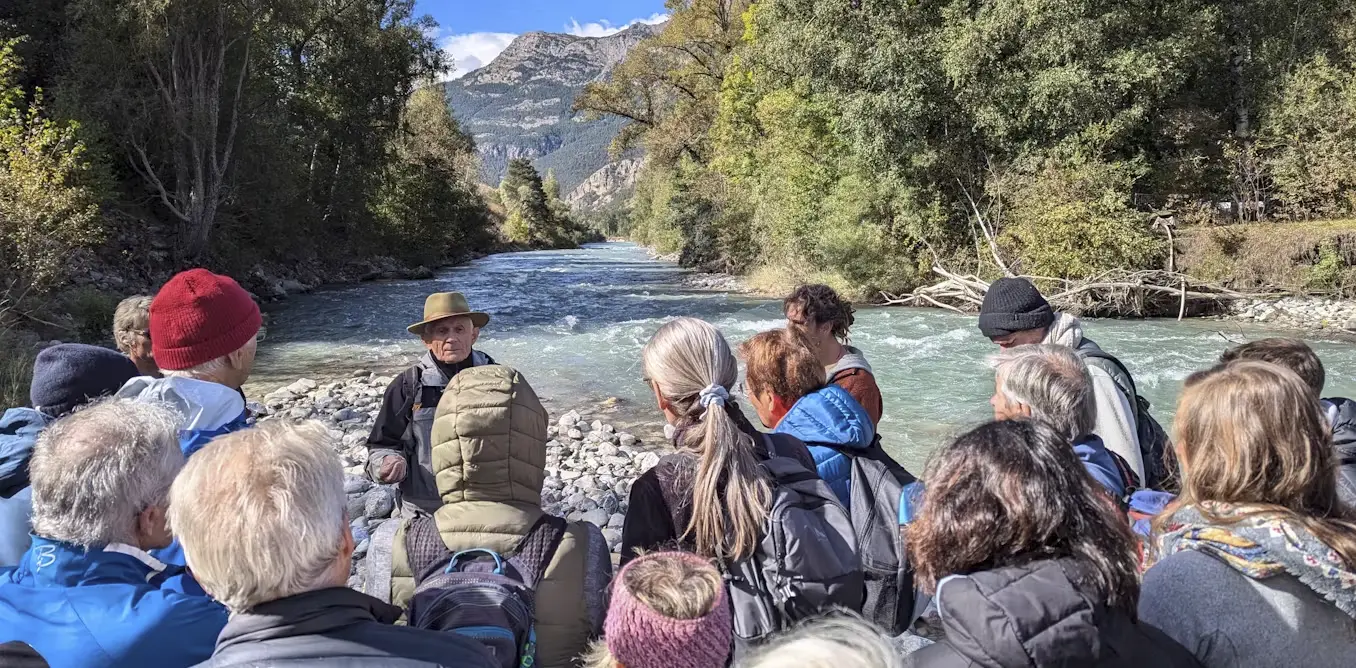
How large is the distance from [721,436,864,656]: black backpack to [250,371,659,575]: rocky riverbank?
268 centimetres

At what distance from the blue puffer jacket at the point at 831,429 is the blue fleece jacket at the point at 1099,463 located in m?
0.63

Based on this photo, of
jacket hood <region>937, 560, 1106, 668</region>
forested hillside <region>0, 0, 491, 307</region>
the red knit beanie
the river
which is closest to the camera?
jacket hood <region>937, 560, 1106, 668</region>

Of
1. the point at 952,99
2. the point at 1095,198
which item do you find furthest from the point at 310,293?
the point at 1095,198

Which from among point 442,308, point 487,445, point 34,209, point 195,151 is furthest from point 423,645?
point 195,151

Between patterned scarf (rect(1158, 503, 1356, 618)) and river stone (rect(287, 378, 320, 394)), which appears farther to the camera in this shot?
river stone (rect(287, 378, 320, 394))

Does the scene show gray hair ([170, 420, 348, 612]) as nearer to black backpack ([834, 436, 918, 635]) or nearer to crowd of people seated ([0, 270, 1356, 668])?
crowd of people seated ([0, 270, 1356, 668])

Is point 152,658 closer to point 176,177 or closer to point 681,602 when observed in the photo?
point 681,602

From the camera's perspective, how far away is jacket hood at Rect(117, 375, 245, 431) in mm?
2391

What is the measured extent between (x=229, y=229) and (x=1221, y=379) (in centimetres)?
2503

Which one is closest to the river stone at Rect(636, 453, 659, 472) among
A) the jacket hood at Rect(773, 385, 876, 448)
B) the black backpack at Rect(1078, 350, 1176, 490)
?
the black backpack at Rect(1078, 350, 1176, 490)

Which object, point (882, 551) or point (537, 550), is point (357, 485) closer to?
point (537, 550)

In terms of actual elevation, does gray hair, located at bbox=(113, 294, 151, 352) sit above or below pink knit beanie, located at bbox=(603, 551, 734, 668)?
above

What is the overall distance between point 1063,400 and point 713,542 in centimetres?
120

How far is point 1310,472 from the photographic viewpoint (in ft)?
5.08
